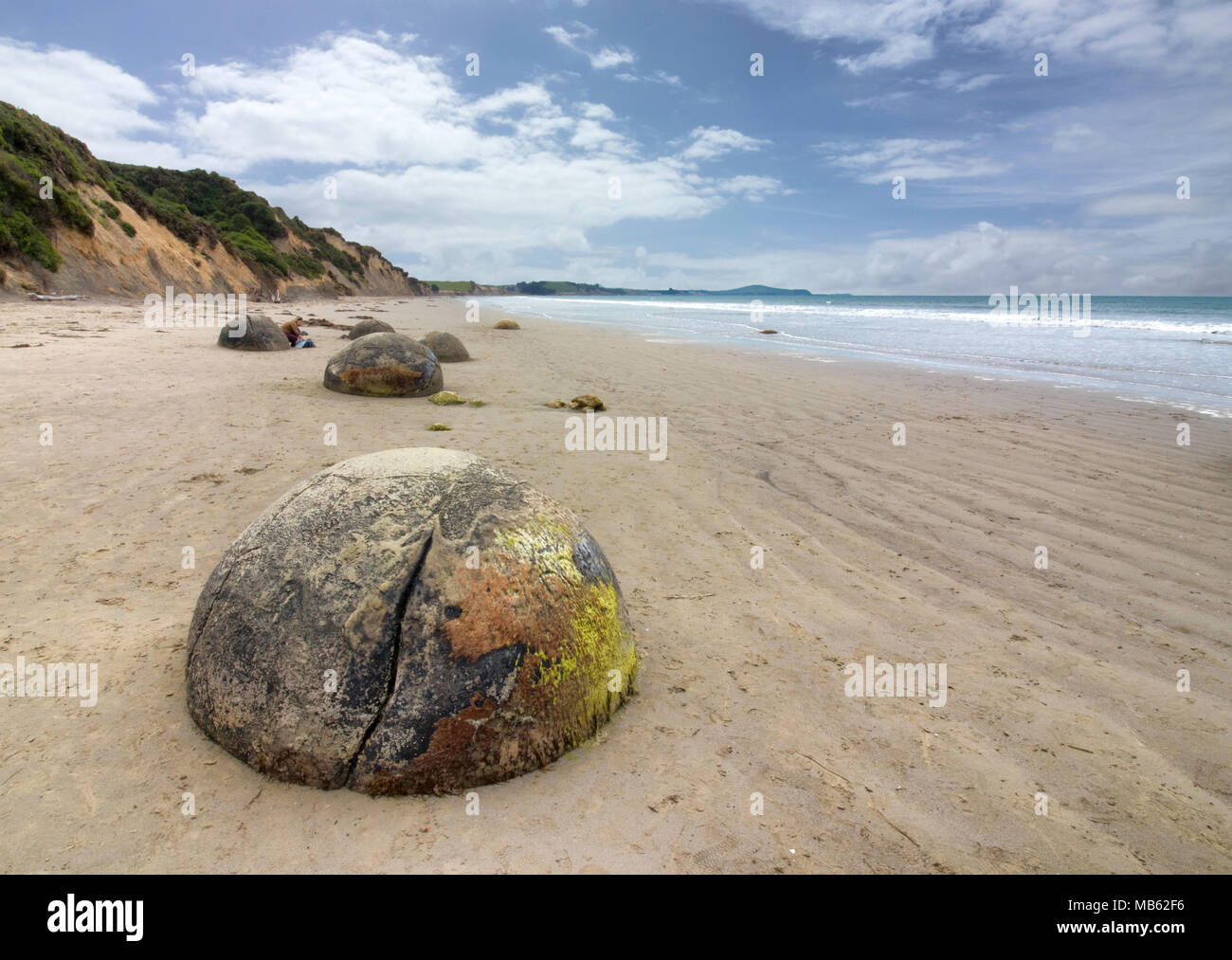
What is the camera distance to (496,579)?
2.54m

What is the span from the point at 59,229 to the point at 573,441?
24.0 metres

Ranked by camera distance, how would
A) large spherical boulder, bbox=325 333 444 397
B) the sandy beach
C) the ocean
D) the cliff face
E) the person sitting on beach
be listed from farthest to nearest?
the cliff face < the person sitting on beach < the ocean < large spherical boulder, bbox=325 333 444 397 < the sandy beach

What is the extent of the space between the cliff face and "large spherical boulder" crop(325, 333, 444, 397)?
15.2 m

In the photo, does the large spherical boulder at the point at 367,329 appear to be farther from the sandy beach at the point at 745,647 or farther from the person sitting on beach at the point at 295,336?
the sandy beach at the point at 745,647

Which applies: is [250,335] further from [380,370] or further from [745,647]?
[745,647]

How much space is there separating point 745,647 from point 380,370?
781cm

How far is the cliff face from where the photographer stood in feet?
66.9

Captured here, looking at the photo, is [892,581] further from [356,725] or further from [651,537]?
[356,725]

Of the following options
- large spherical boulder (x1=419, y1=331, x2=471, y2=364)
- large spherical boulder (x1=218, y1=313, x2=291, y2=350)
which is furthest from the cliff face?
large spherical boulder (x1=419, y1=331, x2=471, y2=364)

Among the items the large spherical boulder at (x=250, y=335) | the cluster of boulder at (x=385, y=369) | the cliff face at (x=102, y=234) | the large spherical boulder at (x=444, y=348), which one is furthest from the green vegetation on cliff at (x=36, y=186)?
the cluster of boulder at (x=385, y=369)

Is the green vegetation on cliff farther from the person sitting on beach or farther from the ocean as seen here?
the ocean

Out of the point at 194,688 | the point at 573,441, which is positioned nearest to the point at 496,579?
the point at 194,688

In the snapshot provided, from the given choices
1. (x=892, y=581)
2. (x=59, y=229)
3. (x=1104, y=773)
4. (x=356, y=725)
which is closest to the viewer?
(x=356, y=725)

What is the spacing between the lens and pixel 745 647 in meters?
3.71
